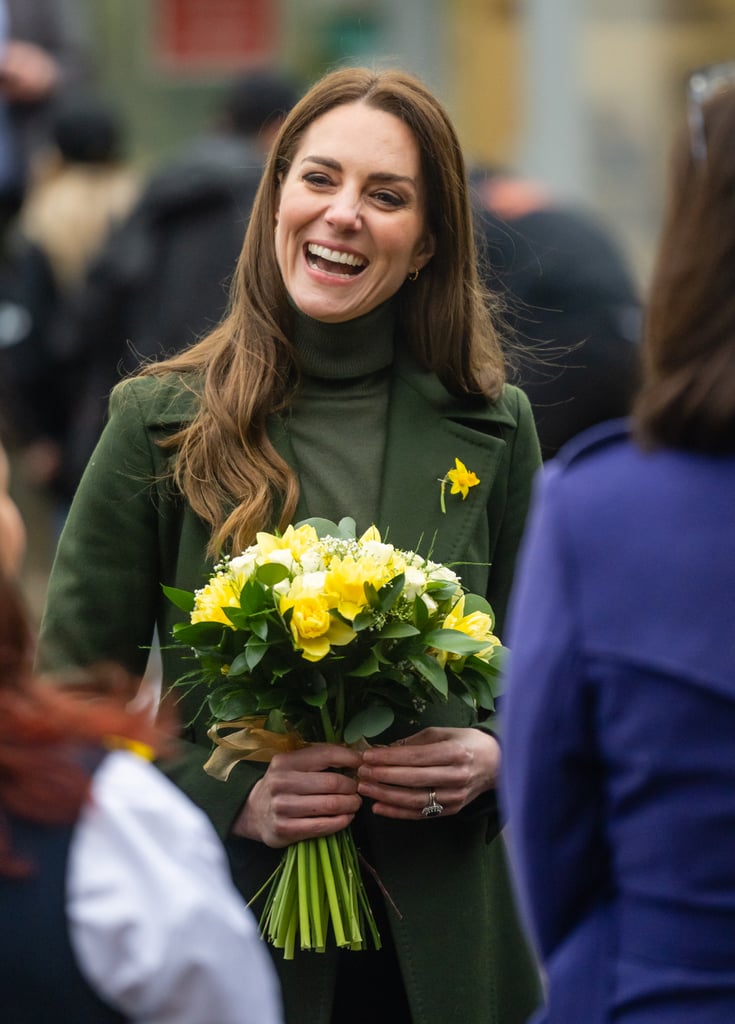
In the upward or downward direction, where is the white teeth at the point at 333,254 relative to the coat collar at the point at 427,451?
upward

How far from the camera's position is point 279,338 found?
10.6 ft

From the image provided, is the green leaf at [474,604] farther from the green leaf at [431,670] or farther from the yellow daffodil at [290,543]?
the yellow daffodil at [290,543]

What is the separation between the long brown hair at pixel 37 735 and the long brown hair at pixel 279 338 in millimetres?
1059

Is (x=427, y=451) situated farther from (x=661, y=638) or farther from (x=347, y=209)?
(x=661, y=638)

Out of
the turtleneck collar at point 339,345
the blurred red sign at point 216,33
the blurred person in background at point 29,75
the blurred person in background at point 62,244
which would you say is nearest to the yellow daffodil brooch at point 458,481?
the turtleneck collar at point 339,345

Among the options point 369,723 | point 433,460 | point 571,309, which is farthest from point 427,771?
point 571,309

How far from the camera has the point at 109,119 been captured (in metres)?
7.41

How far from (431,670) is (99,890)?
1.03 metres

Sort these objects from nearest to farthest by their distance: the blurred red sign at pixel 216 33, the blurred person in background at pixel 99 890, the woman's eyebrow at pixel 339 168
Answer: the blurred person in background at pixel 99 890 < the woman's eyebrow at pixel 339 168 < the blurred red sign at pixel 216 33

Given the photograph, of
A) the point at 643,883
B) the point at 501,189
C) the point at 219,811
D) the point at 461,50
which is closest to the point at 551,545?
the point at 643,883

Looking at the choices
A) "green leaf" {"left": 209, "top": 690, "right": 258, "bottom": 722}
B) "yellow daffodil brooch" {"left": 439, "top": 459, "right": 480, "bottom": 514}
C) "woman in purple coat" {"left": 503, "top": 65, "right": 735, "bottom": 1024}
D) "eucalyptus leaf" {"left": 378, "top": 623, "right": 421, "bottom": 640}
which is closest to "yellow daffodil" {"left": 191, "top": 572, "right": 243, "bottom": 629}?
"green leaf" {"left": 209, "top": 690, "right": 258, "bottom": 722}

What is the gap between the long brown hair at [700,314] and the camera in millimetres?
2004

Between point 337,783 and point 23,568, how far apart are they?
6885mm

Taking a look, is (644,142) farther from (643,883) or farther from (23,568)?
(643,883)
